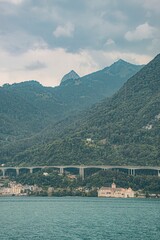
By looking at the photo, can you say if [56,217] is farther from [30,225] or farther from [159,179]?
[159,179]

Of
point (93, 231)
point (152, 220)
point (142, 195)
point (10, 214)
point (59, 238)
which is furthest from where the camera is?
point (142, 195)

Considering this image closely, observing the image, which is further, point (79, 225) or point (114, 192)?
point (114, 192)

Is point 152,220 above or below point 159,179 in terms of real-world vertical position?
below

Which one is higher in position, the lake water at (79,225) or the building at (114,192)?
the building at (114,192)

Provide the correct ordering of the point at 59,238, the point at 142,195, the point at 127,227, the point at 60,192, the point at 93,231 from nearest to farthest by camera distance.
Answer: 1. the point at 59,238
2. the point at 93,231
3. the point at 127,227
4. the point at 142,195
5. the point at 60,192

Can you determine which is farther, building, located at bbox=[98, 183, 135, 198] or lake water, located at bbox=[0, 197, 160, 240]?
building, located at bbox=[98, 183, 135, 198]

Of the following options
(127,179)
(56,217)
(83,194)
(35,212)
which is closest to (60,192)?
(83,194)

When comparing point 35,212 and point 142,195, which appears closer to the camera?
point 35,212

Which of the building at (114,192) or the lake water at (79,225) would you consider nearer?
the lake water at (79,225)

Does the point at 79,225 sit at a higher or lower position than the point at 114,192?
lower

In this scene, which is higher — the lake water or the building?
the building

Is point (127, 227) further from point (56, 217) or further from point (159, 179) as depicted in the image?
point (159, 179)
